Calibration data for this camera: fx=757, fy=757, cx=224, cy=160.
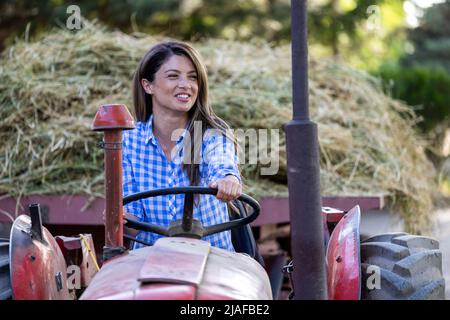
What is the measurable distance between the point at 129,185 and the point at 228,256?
2.92 ft

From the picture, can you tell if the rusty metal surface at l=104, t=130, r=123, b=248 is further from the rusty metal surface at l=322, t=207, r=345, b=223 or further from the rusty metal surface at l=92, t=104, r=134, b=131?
the rusty metal surface at l=322, t=207, r=345, b=223

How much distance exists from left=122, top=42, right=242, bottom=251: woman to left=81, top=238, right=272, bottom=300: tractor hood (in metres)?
0.73

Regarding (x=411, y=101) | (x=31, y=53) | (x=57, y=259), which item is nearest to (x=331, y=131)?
(x=31, y=53)

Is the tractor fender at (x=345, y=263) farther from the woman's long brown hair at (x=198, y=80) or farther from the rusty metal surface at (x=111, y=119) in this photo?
the rusty metal surface at (x=111, y=119)

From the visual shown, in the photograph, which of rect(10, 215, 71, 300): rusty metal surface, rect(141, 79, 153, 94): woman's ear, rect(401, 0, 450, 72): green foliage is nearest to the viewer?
rect(10, 215, 71, 300): rusty metal surface

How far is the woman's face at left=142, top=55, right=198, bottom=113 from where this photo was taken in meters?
3.10

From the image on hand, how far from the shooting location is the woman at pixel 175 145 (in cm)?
301

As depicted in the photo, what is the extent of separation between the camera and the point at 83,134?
14.5ft

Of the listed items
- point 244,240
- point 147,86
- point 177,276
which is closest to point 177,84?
point 147,86

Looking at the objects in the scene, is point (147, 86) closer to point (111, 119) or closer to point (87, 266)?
point (87, 266)

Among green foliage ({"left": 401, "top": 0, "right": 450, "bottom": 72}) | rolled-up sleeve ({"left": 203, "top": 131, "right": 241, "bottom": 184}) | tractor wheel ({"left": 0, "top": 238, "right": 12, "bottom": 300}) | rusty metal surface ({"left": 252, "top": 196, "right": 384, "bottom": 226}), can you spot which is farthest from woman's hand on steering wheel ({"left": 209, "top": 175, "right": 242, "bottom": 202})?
green foliage ({"left": 401, "top": 0, "right": 450, "bottom": 72})

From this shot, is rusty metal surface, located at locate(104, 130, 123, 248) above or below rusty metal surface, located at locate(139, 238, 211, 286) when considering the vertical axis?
above
